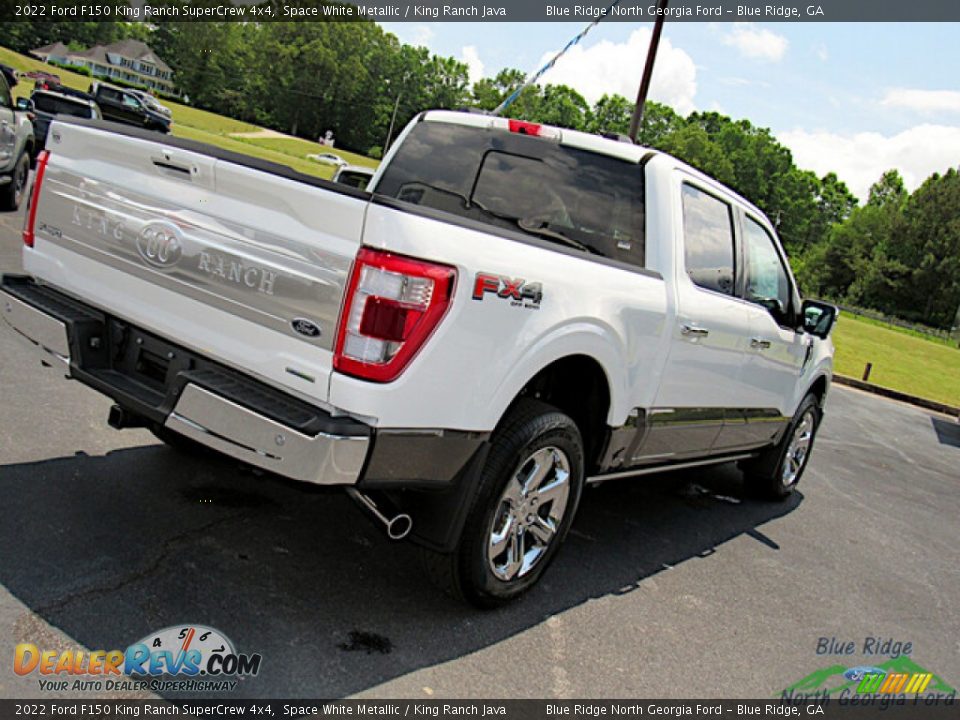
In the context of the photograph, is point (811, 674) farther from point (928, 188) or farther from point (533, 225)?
point (928, 188)

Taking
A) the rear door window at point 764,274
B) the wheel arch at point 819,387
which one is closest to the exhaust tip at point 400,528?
the rear door window at point 764,274

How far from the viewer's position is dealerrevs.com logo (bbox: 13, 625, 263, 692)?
2.74 meters

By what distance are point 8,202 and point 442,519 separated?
1207cm

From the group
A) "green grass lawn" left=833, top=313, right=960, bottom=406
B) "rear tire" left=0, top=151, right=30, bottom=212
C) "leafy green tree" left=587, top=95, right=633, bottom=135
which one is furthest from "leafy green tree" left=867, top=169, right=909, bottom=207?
"rear tire" left=0, top=151, right=30, bottom=212

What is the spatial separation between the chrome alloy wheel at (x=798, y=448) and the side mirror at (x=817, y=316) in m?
0.93

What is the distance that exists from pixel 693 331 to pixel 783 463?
260 cm

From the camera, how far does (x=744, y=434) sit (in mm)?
5645

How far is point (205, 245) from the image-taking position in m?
3.16

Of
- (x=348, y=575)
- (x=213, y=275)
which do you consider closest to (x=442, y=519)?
(x=348, y=575)

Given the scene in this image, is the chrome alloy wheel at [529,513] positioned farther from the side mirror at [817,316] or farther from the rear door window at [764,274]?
the side mirror at [817,316]

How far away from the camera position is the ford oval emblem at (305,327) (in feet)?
9.52

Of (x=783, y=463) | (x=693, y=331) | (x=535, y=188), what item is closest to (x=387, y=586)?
(x=693, y=331)

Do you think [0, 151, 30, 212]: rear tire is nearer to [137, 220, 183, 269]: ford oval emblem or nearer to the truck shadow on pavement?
the truck shadow on pavement

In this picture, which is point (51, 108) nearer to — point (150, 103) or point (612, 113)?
point (150, 103)
